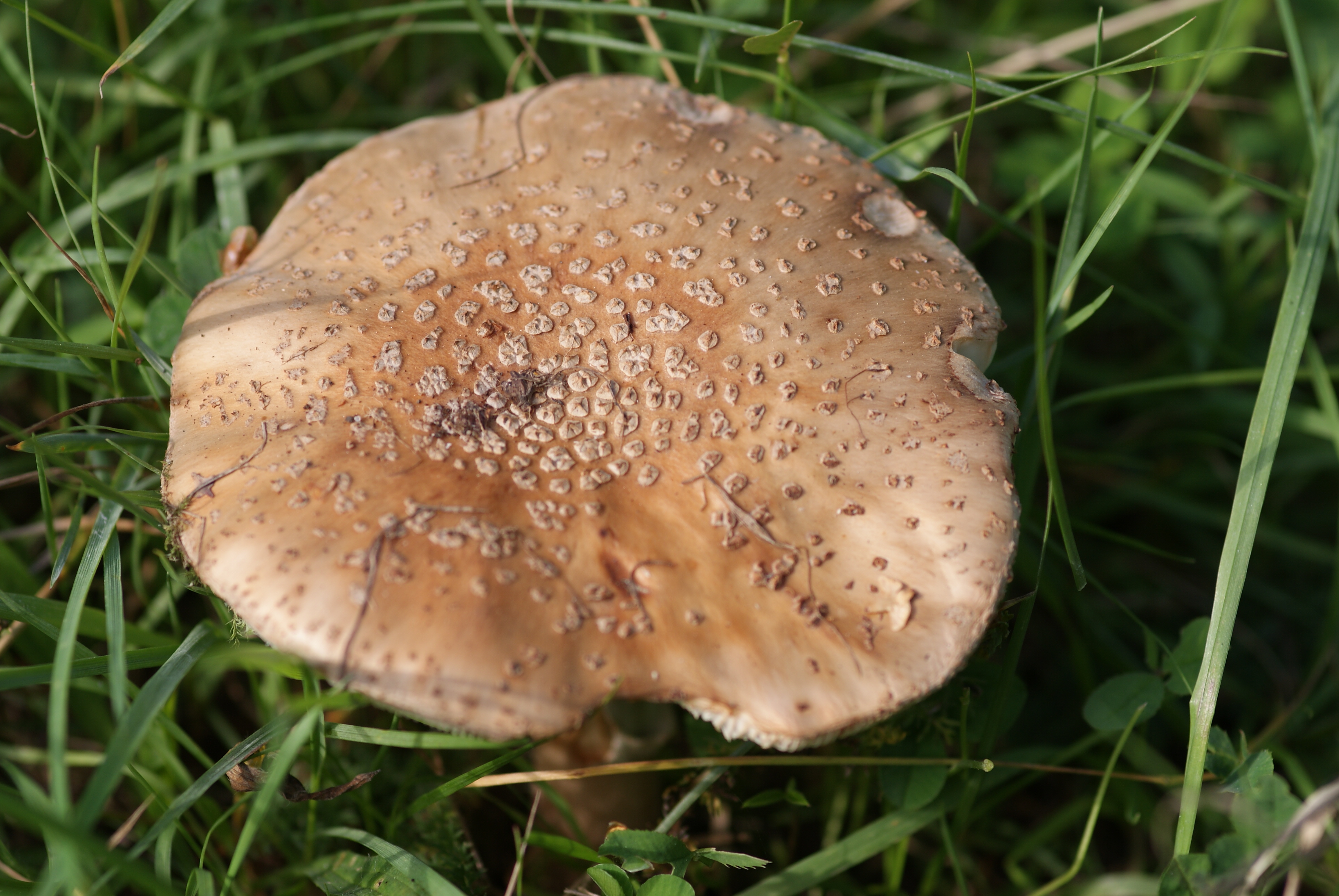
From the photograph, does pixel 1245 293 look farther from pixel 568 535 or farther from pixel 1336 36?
pixel 568 535

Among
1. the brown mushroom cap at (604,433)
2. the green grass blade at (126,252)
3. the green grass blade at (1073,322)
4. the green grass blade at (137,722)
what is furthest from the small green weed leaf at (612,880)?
the green grass blade at (126,252)

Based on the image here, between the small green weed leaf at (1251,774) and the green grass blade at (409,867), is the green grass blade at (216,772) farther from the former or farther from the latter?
the small green weed leaf at (1251,774)

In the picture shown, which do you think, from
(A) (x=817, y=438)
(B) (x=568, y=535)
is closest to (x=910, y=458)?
(A) (x=817, y=438)

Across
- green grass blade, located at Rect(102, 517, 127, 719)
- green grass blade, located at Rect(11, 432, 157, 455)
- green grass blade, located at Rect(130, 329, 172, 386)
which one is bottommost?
green grass blade, located at Rect(102, 517, 127, 719)

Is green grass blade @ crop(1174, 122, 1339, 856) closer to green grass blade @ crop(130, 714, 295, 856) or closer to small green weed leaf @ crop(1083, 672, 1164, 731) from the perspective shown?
small green weed leaf @ crop(1083, 672, 1164, 731)

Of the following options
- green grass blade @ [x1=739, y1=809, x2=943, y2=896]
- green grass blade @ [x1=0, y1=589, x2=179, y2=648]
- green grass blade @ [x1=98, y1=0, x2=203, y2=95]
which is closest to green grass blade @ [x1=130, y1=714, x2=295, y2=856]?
green grass blade @ [x1=0, y1=589, x2=179, y2=648]
